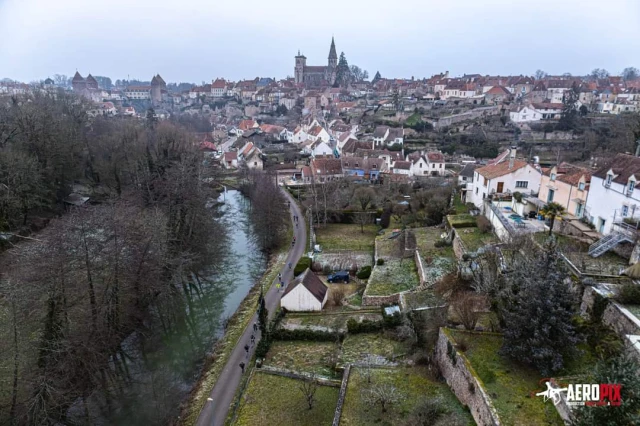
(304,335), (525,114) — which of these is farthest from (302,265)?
(525,114)

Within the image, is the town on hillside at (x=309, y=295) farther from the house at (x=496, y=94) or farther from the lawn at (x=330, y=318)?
the house at (x=496, y=94)

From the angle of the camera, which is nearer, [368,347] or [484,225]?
[368,347]

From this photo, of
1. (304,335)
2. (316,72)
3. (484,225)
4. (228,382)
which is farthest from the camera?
(316,72)

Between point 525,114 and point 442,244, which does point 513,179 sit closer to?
point 442,244

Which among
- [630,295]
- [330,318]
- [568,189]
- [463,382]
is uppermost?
[568,189]

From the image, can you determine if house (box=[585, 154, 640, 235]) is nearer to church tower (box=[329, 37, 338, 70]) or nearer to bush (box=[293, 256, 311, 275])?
bush (box=[293, 256, 311, 275])

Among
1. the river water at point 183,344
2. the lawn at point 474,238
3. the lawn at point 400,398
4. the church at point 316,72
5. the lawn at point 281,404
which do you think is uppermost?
the church at point 316,72

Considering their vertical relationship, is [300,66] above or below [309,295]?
above

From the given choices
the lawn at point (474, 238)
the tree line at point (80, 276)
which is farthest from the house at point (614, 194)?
the tree line at point (80, 276)
